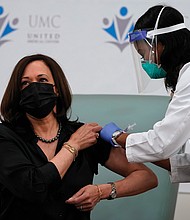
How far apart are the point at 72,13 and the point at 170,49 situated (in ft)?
3.05

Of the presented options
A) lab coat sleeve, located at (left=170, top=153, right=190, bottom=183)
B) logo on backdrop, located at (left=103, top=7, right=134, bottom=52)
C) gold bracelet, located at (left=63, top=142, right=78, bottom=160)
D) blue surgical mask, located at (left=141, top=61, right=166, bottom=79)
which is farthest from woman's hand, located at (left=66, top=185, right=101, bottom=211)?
logo on backdrop, located at (left=103, top=7, right=134, bottom=52)

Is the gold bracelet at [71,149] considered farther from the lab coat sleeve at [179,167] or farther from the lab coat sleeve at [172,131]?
the lab coat sleeve at [179,167]

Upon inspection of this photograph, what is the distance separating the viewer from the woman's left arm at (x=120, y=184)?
1.55 metres

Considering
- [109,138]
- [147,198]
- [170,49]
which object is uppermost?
[170,49]

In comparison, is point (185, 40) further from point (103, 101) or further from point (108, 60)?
point (108, 60)

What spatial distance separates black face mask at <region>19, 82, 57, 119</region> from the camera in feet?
5.36

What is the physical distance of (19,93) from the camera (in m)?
1.69

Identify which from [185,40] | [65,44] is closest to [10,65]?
[65,44]

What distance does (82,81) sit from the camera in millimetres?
2363

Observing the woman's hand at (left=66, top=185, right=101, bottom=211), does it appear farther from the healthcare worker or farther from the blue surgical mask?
the blue surgical mask

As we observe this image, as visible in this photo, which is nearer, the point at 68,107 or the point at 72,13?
the point at 68,107

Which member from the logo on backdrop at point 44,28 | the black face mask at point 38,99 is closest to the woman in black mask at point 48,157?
the black face mask at point 38,99

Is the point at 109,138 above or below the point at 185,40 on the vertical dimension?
below

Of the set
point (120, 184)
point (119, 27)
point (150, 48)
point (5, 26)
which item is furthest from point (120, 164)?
point (5, 26)
